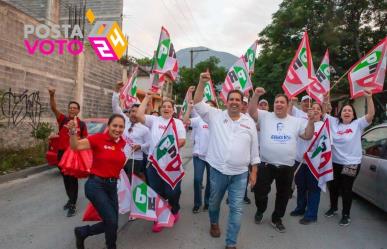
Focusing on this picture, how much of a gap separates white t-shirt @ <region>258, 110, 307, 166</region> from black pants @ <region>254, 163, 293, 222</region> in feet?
0.36

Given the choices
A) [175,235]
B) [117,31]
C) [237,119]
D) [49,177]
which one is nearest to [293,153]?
[237,119]

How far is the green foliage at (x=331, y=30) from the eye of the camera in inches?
732

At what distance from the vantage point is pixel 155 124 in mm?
5043

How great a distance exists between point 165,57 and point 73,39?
974cm

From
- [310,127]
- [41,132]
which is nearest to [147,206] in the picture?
[310,127]

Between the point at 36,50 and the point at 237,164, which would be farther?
the point at 36,50

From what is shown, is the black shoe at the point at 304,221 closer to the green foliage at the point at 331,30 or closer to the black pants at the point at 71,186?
the black pants at the point at 71,186

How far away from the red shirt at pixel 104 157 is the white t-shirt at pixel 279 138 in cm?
215

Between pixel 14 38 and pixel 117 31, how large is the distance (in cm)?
842

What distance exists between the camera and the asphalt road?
4.25 m

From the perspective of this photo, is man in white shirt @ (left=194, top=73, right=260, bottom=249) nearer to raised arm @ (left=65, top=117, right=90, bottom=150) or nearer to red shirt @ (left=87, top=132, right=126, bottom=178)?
red shirt @ (left=87, top=132, right=126, bottom=178)

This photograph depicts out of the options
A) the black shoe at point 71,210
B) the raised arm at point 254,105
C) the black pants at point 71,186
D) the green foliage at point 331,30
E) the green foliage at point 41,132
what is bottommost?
the black shoe at point 71,210

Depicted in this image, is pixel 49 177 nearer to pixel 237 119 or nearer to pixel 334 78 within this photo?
pixel 237 119

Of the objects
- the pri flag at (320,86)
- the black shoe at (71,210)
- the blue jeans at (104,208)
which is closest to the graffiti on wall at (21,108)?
the black shoe at (71,210)
